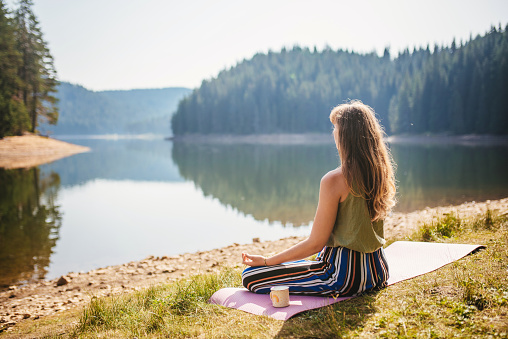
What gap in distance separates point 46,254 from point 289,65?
117 meters

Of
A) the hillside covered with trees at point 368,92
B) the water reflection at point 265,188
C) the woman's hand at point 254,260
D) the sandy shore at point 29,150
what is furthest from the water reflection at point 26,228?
the hillside covered with trees at point 368,92

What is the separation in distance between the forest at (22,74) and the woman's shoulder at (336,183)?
Answer: 150 feet

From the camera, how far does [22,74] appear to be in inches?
1898

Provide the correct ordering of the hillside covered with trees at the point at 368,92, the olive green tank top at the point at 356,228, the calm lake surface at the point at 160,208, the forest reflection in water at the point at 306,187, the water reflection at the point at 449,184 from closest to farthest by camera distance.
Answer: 1. the olive green tank top at the point at 356,228
2. the calm lake surface at the point at 160,208
3. the forest reflection in water at the point at 306,187
4. the water reflection at the point at 449,184
5. the hillside covered with trees at the point at 368,92

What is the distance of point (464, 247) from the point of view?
16.0ft

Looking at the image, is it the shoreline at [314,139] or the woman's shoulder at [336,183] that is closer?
the woman's shoulder at [336,183]

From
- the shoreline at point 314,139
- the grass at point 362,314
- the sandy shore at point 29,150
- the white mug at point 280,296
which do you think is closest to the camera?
the grass at point 362,314

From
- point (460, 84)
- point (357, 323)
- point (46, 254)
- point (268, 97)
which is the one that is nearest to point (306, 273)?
point (357, 323)

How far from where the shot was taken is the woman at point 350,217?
3.31 meters

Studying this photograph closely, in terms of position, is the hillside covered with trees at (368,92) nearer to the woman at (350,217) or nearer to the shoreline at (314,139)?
the shoreline at (314,139)

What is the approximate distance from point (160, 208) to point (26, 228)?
5.42m

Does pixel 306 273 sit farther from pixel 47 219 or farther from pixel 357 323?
pixel 47 219

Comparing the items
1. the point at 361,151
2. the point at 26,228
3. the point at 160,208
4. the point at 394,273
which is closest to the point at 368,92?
the point at 160,208

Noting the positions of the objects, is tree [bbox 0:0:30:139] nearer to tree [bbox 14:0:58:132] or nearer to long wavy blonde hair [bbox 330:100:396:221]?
tree [bbox 14:0:58:132]
